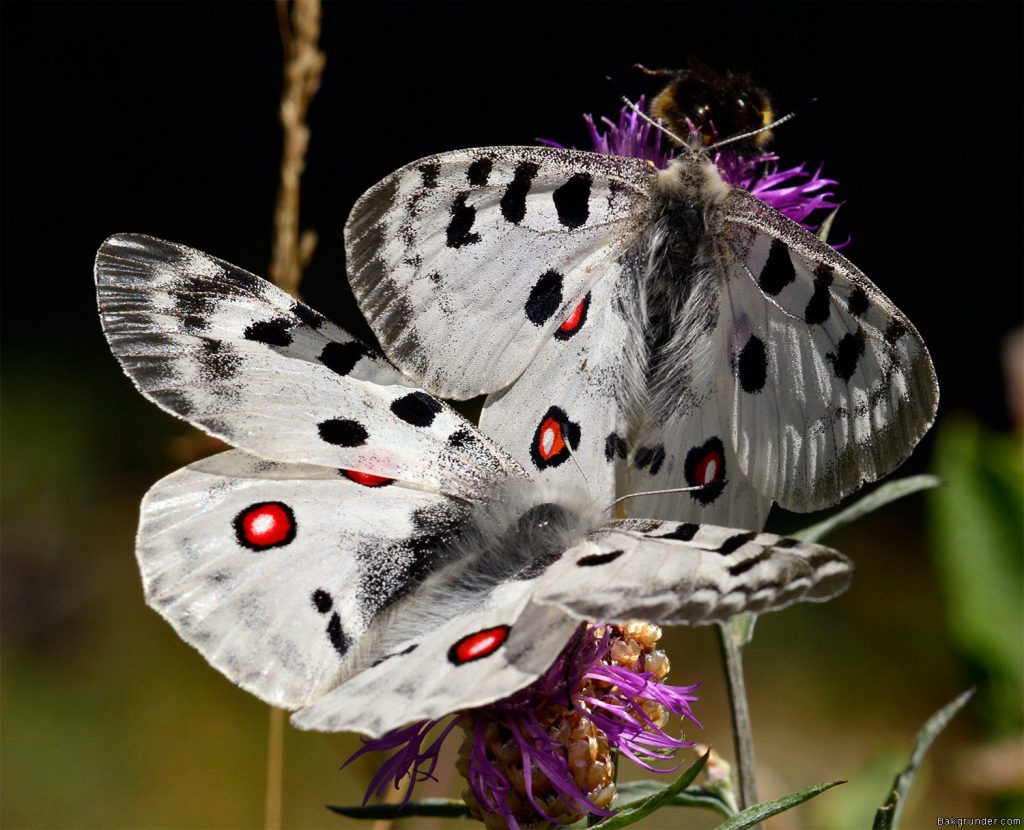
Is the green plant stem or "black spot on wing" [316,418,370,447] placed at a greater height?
"black spot on wing" [316,418,370,447]

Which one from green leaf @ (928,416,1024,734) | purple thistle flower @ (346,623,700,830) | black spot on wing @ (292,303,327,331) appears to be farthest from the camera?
green leaf @ (928,416,1024,734)

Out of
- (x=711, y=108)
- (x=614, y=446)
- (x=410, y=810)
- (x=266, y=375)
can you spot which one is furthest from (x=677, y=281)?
(x=410, y=810)

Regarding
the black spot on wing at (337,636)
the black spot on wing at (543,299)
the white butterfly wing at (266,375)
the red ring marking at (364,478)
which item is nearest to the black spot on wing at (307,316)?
the white butterfly wing at (266,375)

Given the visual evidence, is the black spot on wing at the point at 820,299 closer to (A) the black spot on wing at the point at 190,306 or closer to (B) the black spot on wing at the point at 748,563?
(B) the black spot on wing at the point at 748,563

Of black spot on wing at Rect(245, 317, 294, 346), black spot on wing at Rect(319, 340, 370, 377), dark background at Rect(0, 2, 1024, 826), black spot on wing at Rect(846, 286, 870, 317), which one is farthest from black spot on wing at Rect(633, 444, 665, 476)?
dark background at Rect(0, 2, 1024, 826)

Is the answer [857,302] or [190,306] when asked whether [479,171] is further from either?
[857,302]

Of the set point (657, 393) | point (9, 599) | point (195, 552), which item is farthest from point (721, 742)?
point (195, 552)

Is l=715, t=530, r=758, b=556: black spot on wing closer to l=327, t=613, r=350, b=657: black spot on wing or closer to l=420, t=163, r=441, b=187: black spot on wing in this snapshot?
l=327, t=613, r=350, b=657: black spot on wing
